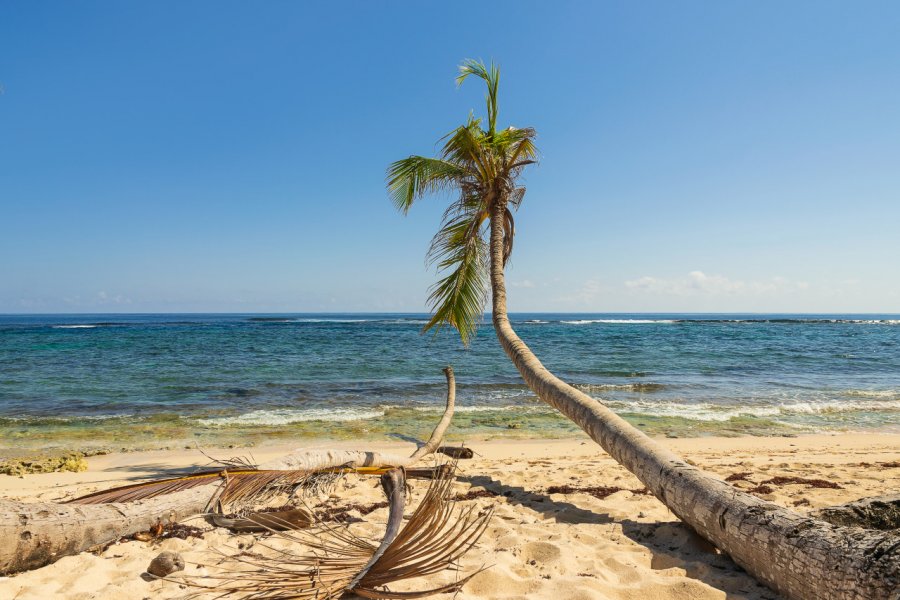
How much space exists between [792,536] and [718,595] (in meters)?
0.52

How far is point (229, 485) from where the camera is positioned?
4.29m

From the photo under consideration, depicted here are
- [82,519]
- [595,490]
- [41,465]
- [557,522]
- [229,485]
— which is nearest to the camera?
[82,519]

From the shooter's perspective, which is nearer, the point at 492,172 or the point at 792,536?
the point at 792,536

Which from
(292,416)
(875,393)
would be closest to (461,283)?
(292,416)

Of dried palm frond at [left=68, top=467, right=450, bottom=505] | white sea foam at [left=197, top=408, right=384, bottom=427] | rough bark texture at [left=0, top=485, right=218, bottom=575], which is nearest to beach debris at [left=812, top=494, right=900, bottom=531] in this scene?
dried palm frond at [left=68, top=467, right=450, bottom=505]

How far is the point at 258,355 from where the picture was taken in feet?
77.4

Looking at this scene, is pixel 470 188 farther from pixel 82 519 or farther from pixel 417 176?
pixel 82 519

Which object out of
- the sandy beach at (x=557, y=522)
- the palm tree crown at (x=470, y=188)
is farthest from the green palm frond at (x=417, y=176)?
the sandy beach at (x=557, y=522)

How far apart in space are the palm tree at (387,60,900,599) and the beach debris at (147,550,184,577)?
343 cm

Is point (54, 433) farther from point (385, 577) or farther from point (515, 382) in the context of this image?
point (515, 382)

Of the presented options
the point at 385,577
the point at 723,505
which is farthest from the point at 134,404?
the point at 723,505

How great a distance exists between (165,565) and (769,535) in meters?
3.58

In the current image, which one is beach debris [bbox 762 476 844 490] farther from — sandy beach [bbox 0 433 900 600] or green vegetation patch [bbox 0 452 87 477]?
green vegetation patch [bbox 0 452 87 477]

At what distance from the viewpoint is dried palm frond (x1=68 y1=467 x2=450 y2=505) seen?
391 cm
